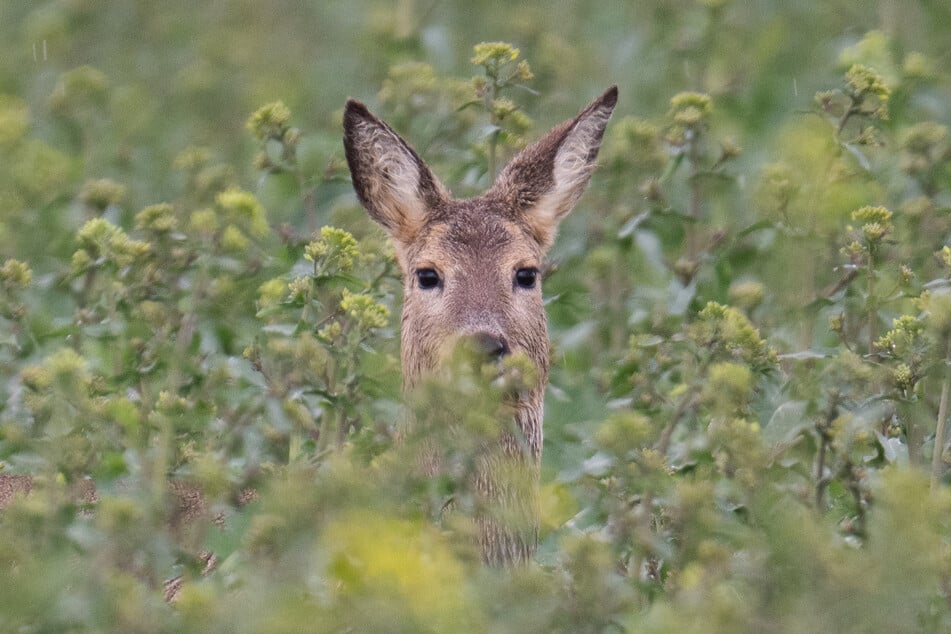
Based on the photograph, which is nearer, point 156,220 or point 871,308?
point 871,308

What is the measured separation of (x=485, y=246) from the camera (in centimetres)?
672

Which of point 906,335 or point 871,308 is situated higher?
point 871,308

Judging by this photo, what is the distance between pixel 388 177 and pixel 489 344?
1192 mm

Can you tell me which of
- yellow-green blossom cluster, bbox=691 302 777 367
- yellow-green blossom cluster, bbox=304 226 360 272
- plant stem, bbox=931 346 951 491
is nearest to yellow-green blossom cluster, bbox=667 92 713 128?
yellow-green blossom cluster, bbox=691 302 777 367

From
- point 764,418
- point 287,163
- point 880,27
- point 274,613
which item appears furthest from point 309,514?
point 880,27

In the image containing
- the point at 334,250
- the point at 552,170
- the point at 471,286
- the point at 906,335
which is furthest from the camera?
the point at 552,170

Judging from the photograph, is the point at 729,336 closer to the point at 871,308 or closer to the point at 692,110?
the point at 871,308

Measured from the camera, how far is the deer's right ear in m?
6.92

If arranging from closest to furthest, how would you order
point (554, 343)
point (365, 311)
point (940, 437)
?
point (940, 437) → point (365, 311) → point (554, 343)

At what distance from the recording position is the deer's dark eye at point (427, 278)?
670 cm

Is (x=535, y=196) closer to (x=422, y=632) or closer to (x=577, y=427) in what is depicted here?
(x=577, y=427)

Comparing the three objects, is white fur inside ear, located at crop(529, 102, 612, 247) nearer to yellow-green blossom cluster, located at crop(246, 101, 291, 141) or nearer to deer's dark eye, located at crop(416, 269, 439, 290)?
deer's dark eye, located at crop(416, 269, 439, 290)

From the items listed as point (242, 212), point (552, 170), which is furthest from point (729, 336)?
point (552, 170)

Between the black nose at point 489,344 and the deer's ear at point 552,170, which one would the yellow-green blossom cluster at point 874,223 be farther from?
the deer's ear at point 552,170
